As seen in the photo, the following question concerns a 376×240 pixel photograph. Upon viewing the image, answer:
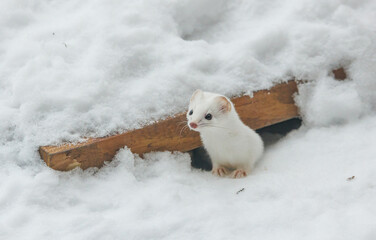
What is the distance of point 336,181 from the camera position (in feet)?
6.88

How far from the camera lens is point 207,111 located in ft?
7.43

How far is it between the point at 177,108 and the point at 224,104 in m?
0.36

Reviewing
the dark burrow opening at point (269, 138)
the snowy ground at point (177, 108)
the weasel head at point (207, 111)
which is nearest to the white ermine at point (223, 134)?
the weasel head at point (207, 111)

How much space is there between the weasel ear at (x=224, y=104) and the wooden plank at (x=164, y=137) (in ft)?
0.98

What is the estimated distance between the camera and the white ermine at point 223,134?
2.27 meters

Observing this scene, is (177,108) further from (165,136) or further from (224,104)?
(224,104)

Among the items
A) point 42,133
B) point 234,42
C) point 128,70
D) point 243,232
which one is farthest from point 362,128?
point 42,133

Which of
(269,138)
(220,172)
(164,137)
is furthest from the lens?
(269,138)

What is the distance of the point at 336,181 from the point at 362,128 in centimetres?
75

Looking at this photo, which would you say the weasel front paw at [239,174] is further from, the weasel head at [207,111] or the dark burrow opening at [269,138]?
the dark burrow opening at [269,138]

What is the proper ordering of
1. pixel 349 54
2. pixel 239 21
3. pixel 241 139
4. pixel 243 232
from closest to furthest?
1. pixel 243 232
2. pixel 241 139
3. pixel 349 54
4. pixel 239 21

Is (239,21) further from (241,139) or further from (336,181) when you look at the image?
(336,181)

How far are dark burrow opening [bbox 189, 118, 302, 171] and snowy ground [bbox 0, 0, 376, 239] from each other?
0.93 feet

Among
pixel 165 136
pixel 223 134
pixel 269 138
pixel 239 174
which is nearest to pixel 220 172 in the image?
pixel 239 174
